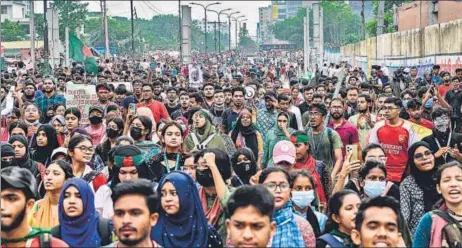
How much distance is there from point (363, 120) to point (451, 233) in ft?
18.4

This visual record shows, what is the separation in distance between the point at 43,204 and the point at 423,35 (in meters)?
25.6

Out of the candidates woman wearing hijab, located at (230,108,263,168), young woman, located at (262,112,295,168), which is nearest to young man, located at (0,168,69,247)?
young woman, located at (262,112,295,168)

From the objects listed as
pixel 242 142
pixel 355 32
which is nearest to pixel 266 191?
pixel 242 142

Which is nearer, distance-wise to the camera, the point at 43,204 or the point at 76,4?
the point at 43,204

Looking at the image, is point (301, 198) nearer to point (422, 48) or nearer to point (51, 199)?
point (51, 199)

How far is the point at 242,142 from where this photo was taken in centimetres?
1115

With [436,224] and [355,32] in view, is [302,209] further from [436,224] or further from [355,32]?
[355,32]

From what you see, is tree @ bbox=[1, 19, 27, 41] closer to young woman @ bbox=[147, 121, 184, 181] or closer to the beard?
young woman @ bbox=[147, 121, 184, 181]

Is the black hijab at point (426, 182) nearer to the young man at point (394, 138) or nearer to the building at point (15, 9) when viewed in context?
the young man at point (394, 138)

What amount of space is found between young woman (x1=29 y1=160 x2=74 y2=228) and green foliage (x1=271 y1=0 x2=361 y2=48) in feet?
321

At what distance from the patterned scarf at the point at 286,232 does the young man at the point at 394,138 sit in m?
3.82

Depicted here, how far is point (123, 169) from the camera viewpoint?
7.27 metres

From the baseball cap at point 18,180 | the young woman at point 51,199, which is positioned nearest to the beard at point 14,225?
the baseball cap at point 18,180

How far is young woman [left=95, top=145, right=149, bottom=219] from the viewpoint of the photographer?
702cm
